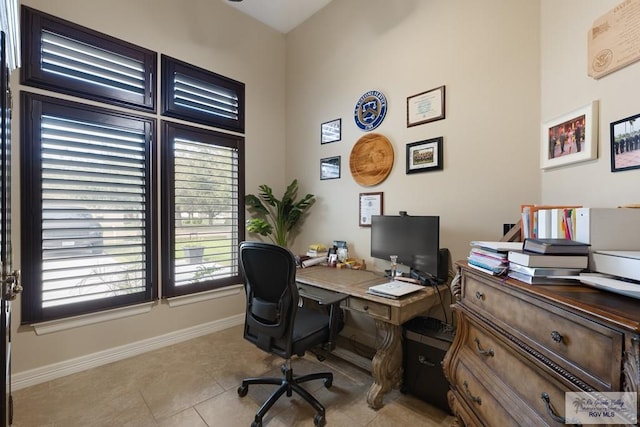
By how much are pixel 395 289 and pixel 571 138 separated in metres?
1.32

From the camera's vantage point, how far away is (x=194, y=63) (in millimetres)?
2924

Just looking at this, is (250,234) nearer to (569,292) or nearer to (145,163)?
(145,163)

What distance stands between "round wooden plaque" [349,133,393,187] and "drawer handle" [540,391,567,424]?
1969 millimetres

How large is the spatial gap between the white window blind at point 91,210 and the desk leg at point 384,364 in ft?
7.27

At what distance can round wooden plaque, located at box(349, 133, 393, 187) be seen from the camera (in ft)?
8.54

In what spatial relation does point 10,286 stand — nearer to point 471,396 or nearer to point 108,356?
point 108,356

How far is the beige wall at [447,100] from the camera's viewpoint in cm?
188

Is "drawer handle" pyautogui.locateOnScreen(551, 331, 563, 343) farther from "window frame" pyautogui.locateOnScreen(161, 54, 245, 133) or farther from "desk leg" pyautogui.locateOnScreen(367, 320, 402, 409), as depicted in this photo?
"window frame" pyautogui.locateOnScreen(161, 54, 245, 133)

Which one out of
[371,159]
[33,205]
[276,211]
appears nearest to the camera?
[33,205]

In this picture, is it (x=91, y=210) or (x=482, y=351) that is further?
(x=91, y=210)

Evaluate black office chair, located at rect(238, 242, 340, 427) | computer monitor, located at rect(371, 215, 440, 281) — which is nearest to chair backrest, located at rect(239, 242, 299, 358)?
black office chair, located at rect(238, 242, 340, 427)

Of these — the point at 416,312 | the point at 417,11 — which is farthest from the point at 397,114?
the point at 416,312

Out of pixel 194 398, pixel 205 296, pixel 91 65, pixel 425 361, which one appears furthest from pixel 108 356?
pixel 425 361

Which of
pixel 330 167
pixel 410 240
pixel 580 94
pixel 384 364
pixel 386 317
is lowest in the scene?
pixel 384 364
